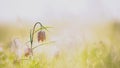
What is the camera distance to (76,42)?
4.67 feet

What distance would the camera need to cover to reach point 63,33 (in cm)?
140

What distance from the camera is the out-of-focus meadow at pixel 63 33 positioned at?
135 centimetres

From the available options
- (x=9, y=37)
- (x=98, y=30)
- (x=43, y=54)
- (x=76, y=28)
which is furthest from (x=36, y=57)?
(x=98, y=30)

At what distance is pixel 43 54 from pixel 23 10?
0.90 ft

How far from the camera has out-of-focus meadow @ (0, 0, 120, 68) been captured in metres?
1.35

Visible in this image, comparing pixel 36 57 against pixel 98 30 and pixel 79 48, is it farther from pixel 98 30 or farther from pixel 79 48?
pixel 98 30

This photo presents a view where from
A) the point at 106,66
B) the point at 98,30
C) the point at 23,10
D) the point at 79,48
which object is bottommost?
the point at 106,66

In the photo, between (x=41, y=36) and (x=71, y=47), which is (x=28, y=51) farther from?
(x=71, y=47)

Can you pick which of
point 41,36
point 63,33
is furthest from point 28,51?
point 63,33

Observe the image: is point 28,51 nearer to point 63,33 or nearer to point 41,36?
point 41,36

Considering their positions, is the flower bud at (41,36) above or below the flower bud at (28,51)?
above

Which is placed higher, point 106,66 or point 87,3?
point 87,3

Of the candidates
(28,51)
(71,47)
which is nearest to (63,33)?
(71,47)

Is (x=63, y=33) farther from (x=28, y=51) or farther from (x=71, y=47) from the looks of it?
(x=28, y=51)
